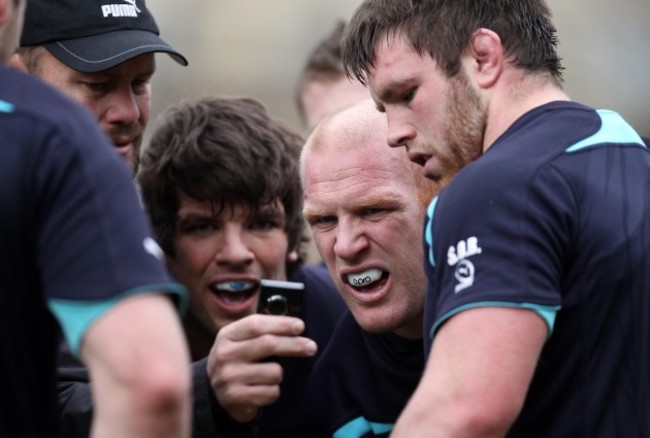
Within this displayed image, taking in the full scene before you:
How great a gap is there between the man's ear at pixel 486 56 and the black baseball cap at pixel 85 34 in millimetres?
1441

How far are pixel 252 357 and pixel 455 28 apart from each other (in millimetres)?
1100

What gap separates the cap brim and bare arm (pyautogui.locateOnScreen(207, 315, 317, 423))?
1.12 m

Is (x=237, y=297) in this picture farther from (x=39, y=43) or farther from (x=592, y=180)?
(x=592, y=180)

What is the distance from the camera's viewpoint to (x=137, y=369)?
2162mm

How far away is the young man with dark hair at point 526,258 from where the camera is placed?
2.78 metres

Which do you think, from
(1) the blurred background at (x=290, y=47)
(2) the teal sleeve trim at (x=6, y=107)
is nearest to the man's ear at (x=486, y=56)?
(2) the teal sleeve trim at (x=6, y=107)

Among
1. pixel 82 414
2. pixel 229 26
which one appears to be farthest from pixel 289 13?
pixel 82 414

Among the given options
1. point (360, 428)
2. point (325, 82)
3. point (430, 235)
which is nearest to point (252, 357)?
point (360, 428)

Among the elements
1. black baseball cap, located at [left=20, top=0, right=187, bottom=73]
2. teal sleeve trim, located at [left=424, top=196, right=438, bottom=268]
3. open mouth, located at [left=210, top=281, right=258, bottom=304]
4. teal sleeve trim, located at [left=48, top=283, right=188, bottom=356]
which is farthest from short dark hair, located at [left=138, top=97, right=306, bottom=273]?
teal sleeve trim, located at [left=48, top=283, right=188, bottom=356]

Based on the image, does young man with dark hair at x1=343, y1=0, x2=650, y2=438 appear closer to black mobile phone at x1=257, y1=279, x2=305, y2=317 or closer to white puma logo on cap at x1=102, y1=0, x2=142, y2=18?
black mobile phone at x1=257, y1=279, x2=305, y2=317

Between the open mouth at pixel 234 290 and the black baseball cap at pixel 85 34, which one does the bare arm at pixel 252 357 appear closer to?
the open mouth at pixel 234 290

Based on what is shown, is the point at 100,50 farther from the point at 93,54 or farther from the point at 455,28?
the point at 455,28

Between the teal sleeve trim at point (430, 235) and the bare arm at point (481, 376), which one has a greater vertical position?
the teal sleeve trim at point (430, 235)

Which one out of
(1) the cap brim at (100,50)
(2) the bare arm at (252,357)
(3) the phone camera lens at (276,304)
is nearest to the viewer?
(2) the bare arm at (252,357)
